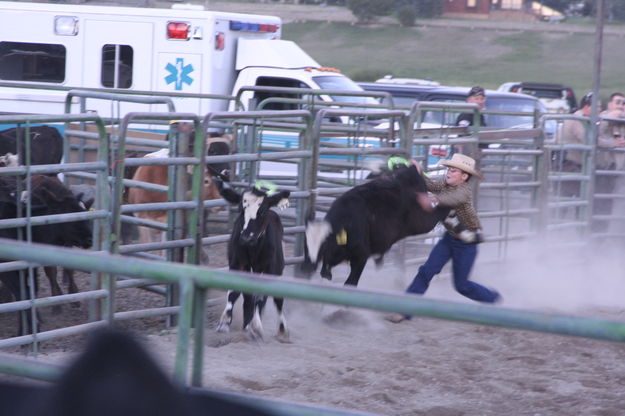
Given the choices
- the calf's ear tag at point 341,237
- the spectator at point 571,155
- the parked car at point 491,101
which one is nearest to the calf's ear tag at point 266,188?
the calf's ear tag at point 341,237


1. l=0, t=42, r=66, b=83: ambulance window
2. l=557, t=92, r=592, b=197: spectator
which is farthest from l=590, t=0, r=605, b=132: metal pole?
l=0, t=42, r=66, b=83: ambulance window

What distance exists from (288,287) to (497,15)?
37.2 meters

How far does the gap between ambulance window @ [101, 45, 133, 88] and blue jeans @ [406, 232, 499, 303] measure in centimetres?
657

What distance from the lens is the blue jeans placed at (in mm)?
7867

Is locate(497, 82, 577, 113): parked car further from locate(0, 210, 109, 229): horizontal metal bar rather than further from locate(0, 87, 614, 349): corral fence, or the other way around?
locate(0, 210, 109, 229): horizontal metal bar

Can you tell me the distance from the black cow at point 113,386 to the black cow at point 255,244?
195 inches

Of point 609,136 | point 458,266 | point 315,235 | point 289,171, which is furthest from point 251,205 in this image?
point 609,136

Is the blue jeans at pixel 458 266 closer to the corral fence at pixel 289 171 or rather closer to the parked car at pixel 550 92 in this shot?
the corral fence at pixel 289 171

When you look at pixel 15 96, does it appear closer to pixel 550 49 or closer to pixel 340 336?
pixel 340 336

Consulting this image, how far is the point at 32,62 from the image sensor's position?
43.4 feet

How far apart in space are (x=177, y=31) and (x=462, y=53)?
86.4 feet

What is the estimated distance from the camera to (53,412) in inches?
67.2

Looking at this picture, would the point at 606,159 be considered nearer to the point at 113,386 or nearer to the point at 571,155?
the point at 571,155

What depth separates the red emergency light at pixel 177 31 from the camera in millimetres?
12719
